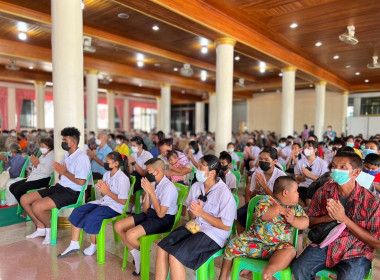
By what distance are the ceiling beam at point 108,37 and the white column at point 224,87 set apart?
268cm

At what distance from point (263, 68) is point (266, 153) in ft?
31.6

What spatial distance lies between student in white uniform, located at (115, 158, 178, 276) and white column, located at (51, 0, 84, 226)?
5.63 ft

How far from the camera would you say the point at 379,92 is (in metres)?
16.1

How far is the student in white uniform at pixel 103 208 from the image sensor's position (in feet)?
10.3

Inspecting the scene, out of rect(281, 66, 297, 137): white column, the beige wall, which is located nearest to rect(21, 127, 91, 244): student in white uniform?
rect(281, 66, 297, 137): white column

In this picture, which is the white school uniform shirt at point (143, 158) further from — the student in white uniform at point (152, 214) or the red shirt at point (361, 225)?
the red shirt at point (361, 225)

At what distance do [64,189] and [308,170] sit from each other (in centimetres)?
330

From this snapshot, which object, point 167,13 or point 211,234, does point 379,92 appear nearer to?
point 167,13

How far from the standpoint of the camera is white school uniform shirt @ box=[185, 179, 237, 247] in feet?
7.95

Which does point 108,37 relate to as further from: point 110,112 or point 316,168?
point 110,112

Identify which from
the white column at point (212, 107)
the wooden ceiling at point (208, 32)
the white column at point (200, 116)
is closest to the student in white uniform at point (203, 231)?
the wooden ceiling at point (208, 32)

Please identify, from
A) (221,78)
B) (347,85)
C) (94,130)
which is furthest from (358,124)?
(94,130)

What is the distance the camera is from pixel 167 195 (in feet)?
9.34

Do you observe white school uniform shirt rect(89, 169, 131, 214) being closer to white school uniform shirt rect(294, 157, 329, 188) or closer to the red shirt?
the red shirt
